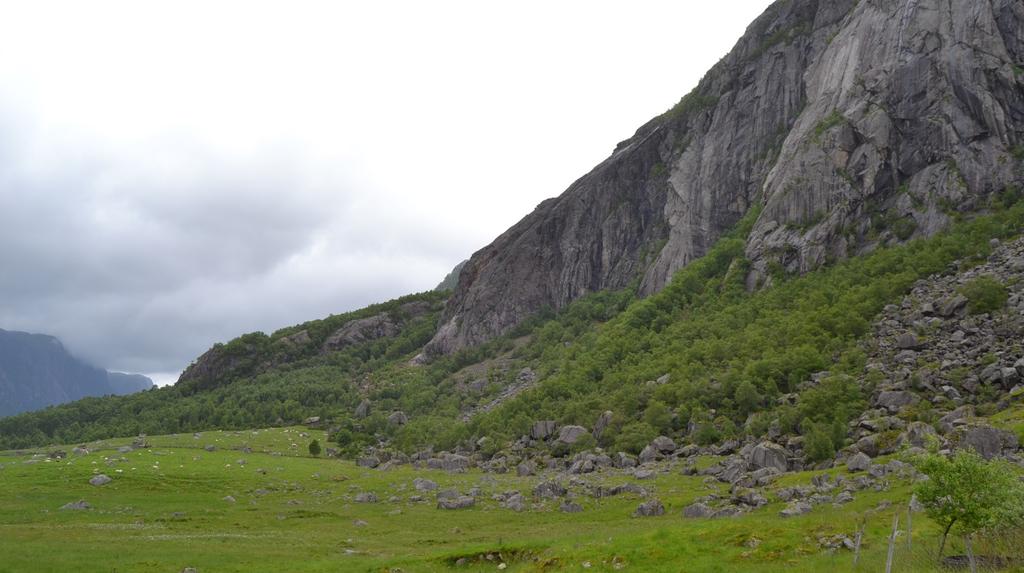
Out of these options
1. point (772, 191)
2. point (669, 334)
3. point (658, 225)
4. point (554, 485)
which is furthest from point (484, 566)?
point (658, 225)

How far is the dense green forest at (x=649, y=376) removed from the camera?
251 ft

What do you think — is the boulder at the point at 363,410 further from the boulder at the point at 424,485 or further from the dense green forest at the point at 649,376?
the boulder at the point at 424,485

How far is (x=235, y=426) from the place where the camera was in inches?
5989

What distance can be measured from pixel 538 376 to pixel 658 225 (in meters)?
73.5

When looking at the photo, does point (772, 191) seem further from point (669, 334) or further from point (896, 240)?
point (669, 334)

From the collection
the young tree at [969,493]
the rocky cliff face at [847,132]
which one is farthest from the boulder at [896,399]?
the rocky cliff face at [847,132]

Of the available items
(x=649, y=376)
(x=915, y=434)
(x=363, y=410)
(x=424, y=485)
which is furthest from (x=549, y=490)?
(x=363, y=410)

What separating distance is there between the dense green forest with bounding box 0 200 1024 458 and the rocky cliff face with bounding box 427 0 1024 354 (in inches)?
325

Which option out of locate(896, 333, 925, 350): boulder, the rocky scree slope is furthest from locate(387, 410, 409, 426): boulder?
locate(896, 333, 925, 350): boulder

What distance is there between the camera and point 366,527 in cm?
5253

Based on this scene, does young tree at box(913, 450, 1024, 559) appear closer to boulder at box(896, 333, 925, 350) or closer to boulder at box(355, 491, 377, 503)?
boulder at box(896, 333, 925, 350)

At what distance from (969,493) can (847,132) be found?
114 m

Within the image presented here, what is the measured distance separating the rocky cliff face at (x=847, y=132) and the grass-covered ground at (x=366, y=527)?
72435 mm

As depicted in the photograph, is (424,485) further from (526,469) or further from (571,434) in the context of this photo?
(571,434)
